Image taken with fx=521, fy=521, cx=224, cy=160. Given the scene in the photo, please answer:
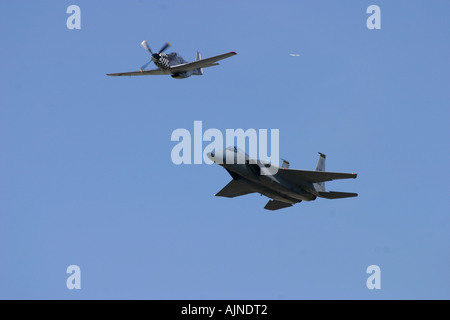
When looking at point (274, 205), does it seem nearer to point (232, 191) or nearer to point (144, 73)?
point (232, 191)

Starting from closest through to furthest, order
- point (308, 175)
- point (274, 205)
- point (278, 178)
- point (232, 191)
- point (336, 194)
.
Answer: point (308, 175), point (278, 178), point (336, 194), point (274, 205), point (232, 191)

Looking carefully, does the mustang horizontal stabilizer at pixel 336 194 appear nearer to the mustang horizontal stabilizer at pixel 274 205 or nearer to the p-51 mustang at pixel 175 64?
the mustang horizontal stabilizer at pixel 274 205

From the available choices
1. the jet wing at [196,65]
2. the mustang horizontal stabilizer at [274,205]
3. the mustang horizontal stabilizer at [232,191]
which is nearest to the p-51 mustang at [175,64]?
the jet wing at [196,65]

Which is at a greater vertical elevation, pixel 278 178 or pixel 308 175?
pixel 308 175

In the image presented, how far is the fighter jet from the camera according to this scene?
43.3 meters

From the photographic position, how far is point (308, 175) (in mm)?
44625

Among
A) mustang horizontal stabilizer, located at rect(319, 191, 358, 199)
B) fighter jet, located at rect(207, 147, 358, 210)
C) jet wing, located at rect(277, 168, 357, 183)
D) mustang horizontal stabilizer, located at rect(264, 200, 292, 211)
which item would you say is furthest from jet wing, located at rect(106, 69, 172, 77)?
mustang horizontal stabilizer, located at rect(319, 191, 358, 199)

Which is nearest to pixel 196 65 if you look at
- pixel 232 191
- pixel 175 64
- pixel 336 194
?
pixel 175 64

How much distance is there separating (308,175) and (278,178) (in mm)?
2569

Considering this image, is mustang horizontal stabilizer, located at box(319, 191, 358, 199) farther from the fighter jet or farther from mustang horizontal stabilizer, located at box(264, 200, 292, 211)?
mustang horizontal stabilizer, located at box(264, 200, 292, 211)
